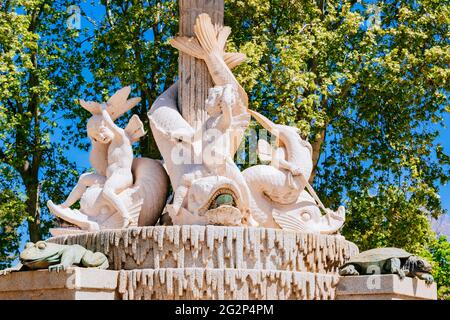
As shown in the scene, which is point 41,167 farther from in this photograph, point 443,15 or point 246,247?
point 246,247

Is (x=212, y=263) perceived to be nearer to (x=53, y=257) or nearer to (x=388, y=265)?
(x=53, y=257)

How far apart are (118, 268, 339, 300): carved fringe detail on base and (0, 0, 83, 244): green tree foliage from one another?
439 inches

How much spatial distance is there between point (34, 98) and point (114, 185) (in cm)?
1114

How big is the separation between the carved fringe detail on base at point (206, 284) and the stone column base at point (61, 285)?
0.23 m

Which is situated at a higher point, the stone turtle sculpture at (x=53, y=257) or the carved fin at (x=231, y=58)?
the carved fin at (x=231, y=58)

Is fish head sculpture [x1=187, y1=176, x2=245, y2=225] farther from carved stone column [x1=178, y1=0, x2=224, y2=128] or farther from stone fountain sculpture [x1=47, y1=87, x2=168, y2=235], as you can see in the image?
carved stone column [x1=178, y1=0, x2=224, y2=128]

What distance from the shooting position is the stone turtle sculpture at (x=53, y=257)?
378 inches

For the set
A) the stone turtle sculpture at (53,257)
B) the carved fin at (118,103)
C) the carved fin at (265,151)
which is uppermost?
the carved fin at (118,103)

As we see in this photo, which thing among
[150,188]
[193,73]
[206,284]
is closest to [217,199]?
[150,188]

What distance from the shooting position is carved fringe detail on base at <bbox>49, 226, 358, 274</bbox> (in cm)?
994

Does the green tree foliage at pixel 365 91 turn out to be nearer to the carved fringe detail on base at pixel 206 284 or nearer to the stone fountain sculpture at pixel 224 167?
the stone fountain sculpture at pixel 224 167

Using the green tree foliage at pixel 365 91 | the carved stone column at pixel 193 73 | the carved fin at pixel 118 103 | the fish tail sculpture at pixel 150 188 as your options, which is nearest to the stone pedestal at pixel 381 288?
the fish tail sculpture at pixel 150 188

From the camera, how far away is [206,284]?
9.68 metres

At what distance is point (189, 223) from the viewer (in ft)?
36.1
